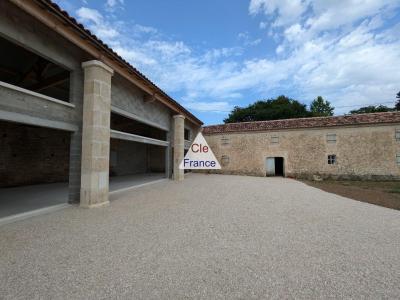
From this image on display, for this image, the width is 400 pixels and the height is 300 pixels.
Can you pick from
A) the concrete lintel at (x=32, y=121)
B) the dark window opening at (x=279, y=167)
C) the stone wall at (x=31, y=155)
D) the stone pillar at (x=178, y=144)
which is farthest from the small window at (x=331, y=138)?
the stone wall at (x=31, y=155)

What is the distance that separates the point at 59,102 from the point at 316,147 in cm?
1630

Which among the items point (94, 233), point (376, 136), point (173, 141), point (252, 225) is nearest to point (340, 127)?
point (376, 136)

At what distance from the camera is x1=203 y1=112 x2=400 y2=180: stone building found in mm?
14336

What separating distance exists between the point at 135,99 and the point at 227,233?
6801mm

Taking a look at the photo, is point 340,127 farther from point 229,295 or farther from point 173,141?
point 229,295

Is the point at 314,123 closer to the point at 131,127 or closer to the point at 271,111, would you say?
the point at 131,127

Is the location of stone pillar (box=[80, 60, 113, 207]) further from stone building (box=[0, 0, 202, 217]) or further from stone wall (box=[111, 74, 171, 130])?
stone wall (box=[111, 74, 171, 130])

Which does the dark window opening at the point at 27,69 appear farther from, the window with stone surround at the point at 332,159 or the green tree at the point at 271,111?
the green tree at the point at 271,111

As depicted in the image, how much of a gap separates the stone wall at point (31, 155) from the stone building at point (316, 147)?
1179 centimetres

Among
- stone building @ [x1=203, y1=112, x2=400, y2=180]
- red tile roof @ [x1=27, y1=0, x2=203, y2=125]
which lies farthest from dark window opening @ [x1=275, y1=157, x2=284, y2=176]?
red tile roof @ [x1=27, y1=0, x2=203, y2=125]

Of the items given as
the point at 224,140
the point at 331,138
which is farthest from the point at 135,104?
the point at 331,138

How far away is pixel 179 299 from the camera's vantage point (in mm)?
2020

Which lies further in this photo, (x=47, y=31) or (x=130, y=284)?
(x=47, y=31)

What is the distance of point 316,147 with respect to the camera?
51.4ft
